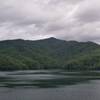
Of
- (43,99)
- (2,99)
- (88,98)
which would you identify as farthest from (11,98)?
(88,98)

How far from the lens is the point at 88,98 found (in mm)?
92938

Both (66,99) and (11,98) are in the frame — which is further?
(11,98)

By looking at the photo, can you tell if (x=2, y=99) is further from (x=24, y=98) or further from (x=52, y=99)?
(x=52, y=99)

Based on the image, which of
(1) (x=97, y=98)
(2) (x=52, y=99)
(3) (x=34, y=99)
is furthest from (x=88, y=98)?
(3) (x=34, y=99)

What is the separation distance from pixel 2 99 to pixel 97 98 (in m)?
34.3

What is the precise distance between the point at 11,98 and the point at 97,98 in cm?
3173

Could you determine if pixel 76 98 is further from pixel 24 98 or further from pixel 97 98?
pixel 24 98

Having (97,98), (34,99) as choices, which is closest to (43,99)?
(34,99)

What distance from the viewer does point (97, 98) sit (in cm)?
9312

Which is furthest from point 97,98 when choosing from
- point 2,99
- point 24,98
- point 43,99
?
point 2,99

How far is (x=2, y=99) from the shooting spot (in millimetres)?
92938

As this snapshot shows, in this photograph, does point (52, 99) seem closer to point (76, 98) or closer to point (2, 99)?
point (76, 98)

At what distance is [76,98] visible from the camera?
9325 cm

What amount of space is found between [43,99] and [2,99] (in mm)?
14794
